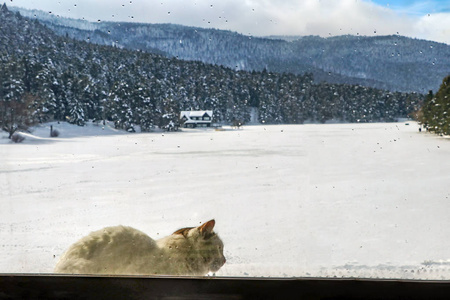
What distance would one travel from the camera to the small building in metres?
1.48

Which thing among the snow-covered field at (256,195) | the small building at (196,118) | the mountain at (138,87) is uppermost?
the mountain at (138,87)

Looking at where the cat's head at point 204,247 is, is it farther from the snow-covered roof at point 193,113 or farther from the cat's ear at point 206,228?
the snow-covered roof at point 193,113

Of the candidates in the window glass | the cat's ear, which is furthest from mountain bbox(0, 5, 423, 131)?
the cat's ear

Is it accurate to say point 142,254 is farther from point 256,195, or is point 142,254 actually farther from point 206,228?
point 256,195

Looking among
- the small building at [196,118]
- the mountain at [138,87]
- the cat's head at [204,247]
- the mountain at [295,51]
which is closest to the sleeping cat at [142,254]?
the cat's head at [204,247]

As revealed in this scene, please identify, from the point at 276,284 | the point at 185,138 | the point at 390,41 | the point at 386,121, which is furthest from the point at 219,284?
the point at 386,121

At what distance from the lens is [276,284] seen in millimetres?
850

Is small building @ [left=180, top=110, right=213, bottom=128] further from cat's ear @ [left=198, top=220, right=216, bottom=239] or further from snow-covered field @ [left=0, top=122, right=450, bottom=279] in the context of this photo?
cat's ear @ [left=198, top=220, right=216, bottom=239]

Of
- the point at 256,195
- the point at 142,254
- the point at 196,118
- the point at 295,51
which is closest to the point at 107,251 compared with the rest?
the point at 142,254

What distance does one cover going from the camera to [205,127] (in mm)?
1489

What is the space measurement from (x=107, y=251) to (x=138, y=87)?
0.84 meters

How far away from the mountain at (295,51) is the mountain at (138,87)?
2.4 inches

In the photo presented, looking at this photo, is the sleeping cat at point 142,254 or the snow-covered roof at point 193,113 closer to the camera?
the sleeping cat at point 142,254

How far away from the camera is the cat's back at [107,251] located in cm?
103
